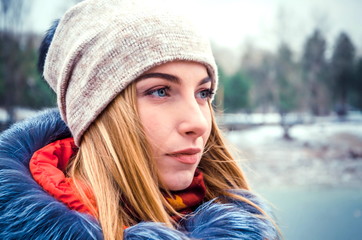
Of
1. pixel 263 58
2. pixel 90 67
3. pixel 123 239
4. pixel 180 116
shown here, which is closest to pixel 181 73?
pixel 180 116

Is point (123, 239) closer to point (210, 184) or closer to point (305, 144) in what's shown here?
point (210, 184)

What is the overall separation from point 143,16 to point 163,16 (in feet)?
0.16

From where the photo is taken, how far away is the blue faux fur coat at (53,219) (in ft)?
1.68

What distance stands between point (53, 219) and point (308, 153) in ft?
11.9

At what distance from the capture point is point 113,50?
1.98ft

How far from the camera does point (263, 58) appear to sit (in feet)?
13.7

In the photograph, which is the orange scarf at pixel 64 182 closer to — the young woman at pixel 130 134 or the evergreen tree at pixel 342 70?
the young woman at pixel 130 134

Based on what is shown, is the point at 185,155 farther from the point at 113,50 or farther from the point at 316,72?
the point at 316,72

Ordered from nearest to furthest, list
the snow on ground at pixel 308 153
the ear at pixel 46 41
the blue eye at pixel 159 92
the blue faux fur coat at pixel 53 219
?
the blue faux fur coat at pixel 53 219, the blue eye at pixel 159 92, the ear at pixel 46 41, the snow on ground at pixel 308 153

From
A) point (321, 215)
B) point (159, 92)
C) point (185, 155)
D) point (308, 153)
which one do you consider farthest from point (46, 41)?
point (308, 153)

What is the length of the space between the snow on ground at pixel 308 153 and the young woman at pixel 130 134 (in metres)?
2.51

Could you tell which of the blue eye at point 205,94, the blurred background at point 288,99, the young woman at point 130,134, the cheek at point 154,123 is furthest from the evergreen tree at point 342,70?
the cheek at point 154,123

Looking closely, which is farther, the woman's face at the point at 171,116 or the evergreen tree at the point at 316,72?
the evergreen tree at the point at 316,72

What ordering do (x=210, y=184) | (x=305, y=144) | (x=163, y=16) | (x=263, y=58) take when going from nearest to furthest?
(x=163, y=16), (x=210, y=184), (x=305, y=144), (x=263, y=58)
